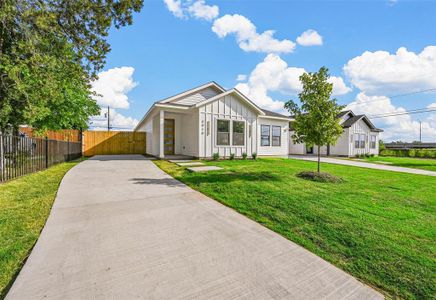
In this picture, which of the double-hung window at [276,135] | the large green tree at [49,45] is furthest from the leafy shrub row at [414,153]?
the large green tree at [49,45]

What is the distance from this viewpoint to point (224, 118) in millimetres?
12930

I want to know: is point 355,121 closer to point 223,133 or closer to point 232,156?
point 232,156

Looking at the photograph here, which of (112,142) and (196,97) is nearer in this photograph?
(196,97)

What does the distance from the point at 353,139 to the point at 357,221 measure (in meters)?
22.5

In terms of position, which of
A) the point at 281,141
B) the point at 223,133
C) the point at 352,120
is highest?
the point at 352,120

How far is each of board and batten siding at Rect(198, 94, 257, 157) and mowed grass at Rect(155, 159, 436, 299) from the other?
592 cm

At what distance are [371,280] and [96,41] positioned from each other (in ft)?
31.4

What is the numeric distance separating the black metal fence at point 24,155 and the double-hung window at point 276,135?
13.9 metres

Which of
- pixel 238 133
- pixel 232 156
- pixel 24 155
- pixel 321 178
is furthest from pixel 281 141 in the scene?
pixel 24 155

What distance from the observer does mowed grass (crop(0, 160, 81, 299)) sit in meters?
2.29

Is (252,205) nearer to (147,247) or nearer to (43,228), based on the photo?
(147,247)

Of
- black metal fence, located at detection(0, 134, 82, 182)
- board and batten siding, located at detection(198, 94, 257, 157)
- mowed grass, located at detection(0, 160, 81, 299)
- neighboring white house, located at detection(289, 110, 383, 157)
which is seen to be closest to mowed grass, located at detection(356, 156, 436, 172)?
neighboring white house, located at detection(289, 110, 383, 157)

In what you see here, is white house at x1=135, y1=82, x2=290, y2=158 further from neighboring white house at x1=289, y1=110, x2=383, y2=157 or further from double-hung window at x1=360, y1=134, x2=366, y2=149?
double-hung window at x1=360, y1=134, x2=366, y2=149

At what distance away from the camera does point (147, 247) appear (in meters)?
2.69
